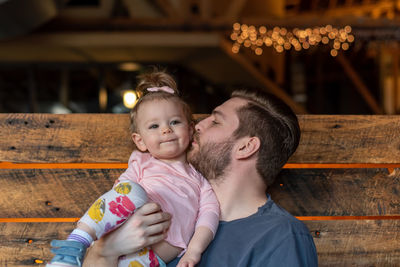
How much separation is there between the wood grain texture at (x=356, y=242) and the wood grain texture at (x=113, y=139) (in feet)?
0.99

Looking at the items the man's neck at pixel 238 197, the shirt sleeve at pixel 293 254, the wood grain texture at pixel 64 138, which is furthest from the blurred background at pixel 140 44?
the shirt sleeve at pixel 293 254

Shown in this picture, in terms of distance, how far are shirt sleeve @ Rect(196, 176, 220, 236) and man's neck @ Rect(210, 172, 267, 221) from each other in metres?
0.04

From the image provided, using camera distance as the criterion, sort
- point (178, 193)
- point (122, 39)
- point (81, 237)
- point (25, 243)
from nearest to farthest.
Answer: point (81, 237)
point (178, 193)
point (25, 243)
point (122, 39)

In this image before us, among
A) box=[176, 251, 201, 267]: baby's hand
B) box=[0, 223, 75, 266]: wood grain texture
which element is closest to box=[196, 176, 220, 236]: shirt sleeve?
box=[176, 251, 201, 267]: baby's hand

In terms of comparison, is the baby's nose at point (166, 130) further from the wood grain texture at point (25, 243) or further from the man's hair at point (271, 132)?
the wood grain texture at point (25, 243)

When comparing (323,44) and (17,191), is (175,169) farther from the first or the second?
(323,44)

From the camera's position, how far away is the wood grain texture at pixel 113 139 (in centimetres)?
181

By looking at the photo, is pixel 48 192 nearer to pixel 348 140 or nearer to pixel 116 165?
pixel 116 165

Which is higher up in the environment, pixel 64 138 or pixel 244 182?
pixel 64 138

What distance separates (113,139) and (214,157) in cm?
52

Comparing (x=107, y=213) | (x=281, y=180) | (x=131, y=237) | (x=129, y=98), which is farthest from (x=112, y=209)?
(x=129, y=98)

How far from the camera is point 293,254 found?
51.9 inches

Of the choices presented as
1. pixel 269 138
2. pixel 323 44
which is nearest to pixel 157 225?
pixel 269 138

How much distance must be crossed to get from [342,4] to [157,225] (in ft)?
41.7
